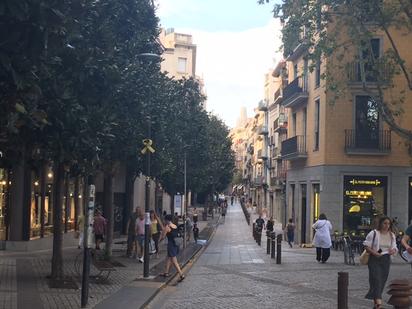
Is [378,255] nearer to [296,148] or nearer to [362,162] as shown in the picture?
[362,162]

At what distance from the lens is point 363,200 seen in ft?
101

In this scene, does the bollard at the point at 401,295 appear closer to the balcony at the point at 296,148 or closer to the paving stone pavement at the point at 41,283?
the paving stone pavement at the point at 41,283

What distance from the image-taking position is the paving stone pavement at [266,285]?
12.6 metres

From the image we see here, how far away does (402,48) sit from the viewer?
101 ft

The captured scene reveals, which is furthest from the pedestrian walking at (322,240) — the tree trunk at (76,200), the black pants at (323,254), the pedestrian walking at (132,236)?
the tree trunk at (76,200)

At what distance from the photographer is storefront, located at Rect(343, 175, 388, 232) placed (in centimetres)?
3059

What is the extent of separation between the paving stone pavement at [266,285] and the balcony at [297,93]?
14.1 meters

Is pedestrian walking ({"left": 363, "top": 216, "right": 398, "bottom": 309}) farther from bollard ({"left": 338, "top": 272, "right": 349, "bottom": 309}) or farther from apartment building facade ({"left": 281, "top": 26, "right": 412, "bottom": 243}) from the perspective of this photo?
apartment building facade ({"left": 281, "top": 26, "right": 412, "bottom": 243})

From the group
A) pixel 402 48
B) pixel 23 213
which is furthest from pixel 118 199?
pixel 402 48

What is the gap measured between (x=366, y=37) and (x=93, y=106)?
1094 cm

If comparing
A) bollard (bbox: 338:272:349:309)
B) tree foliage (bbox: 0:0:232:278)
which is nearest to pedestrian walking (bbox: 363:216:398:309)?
bollard (bbox: 338:272:349:309)

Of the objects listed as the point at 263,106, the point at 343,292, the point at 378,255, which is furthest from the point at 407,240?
the point at 263,106

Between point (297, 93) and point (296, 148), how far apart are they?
3.20m

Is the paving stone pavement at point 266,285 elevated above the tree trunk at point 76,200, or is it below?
below
